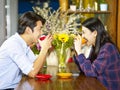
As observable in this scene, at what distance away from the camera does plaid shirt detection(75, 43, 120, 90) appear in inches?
97.3

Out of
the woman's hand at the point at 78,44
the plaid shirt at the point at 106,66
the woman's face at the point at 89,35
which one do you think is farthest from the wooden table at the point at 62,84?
the woman's face at the point at 89,35

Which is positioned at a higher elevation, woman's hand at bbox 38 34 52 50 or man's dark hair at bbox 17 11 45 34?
man's dark hair at bbox 17 11 45 34

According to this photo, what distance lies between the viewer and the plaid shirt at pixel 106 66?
2.47 metres

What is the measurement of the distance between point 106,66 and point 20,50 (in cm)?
70

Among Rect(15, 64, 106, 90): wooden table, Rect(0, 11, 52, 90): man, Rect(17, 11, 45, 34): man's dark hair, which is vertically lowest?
Rect(15, 64, 106, 90): wooden table

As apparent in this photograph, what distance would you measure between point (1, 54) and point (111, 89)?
969 millimetres

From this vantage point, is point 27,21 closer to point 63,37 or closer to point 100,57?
point 63,37

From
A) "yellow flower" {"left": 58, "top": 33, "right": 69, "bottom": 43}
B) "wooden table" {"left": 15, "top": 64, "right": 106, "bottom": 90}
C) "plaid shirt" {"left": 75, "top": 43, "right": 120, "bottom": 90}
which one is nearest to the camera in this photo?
"wooden table" {"left": 15, "top": 64, "right": 106, "bottom": 90}

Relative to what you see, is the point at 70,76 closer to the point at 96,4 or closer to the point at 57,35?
the point at 57,35

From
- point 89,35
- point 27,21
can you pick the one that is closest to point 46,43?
point 27,21

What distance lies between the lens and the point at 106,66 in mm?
2504

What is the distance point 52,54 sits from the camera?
298 cm

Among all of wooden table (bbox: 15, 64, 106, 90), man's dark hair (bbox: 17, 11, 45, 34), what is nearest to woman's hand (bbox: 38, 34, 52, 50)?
man's dark hair (bbox: 17, 11, 45, 34)

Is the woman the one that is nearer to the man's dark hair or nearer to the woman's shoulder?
the woman's shoulder
